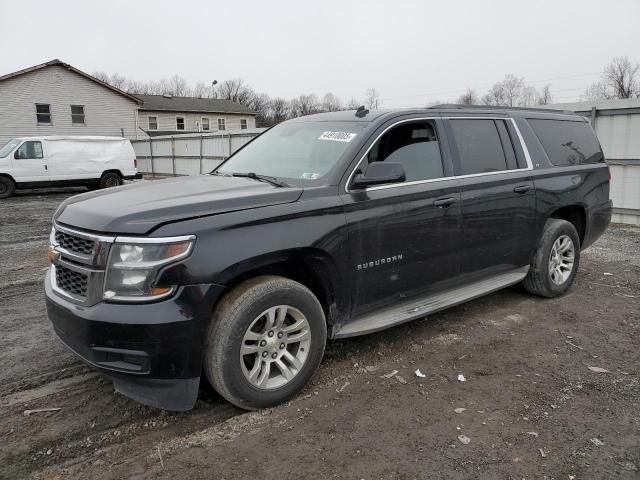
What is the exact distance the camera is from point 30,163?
1803cm

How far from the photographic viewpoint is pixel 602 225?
5.96 metres

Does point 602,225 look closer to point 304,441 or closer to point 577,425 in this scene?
point 577,425

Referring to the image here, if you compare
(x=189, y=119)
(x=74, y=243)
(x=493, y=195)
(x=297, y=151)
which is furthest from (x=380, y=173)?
A: (x=189, y=119)

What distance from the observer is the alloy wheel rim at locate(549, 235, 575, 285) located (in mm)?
5324

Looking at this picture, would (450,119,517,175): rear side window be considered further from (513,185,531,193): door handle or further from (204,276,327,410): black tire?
(204,276,327,410): black tire

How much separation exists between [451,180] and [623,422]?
2119 mm

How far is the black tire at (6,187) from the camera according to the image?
58.2ft

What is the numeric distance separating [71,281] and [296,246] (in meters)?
1.38

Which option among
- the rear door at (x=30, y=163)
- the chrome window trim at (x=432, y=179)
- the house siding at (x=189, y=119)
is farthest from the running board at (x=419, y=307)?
the house siding at (x=189, y=119)

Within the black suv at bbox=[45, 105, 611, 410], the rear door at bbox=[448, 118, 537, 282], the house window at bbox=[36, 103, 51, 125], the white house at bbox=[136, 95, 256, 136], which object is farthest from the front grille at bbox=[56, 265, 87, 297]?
the white house at bbox=[136, 95, 256, 136]

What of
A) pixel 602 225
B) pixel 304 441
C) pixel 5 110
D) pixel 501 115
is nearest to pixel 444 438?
pixel 304 441

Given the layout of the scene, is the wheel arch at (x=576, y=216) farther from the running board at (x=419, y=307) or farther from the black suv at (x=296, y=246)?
the running board at (x=419, y=307)

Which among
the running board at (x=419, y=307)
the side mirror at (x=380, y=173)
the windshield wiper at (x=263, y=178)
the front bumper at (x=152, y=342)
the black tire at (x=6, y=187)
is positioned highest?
the side mirror at (x=380, y=173)

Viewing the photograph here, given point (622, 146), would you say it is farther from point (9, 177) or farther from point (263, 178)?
point (9, 177)
